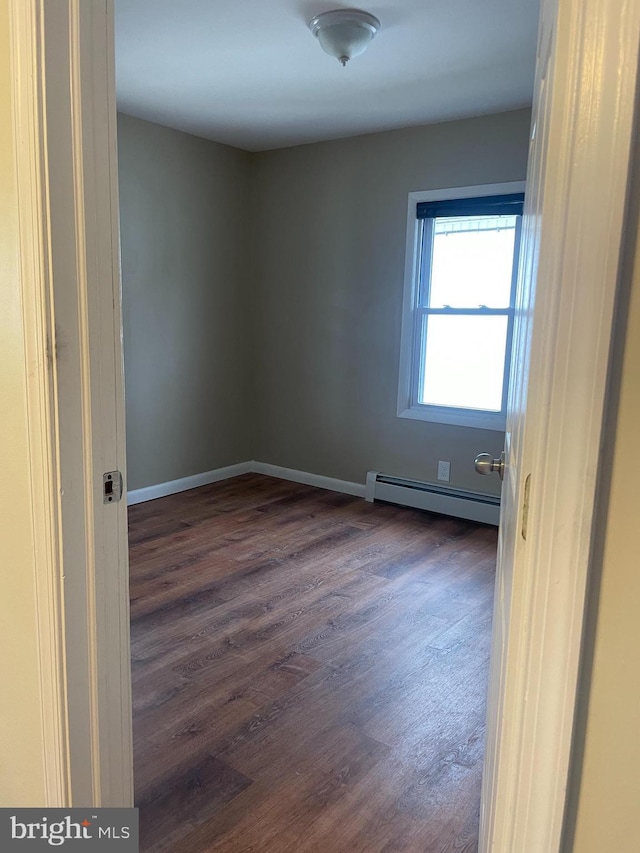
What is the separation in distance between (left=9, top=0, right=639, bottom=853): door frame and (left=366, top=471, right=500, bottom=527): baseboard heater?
9.73 ft

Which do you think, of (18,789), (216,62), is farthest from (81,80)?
(216,62)

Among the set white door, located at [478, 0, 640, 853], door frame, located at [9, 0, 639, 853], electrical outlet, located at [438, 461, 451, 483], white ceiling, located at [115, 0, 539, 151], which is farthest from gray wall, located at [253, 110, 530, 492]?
white door, located at [478, 0, 640, 853]

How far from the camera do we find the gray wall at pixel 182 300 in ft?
13.5

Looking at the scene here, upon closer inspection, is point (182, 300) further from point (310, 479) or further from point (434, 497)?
point (434, 497)

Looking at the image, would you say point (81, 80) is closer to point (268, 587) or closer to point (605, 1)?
point (605, 1)

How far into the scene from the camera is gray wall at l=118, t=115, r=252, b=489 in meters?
4.11

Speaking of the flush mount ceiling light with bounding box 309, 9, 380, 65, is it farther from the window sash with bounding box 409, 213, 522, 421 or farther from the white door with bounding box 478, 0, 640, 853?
the white door with bounding box 478, 0, 640, 853

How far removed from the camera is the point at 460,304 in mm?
4043

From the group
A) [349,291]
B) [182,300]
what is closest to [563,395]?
[349,291]

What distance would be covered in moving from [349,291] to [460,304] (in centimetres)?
81

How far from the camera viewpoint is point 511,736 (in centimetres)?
76

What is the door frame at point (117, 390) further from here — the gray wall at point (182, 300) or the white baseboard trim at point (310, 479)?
the white baseboard trim at point (310, 479)

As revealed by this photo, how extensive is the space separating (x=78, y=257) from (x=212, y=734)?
5.08ft

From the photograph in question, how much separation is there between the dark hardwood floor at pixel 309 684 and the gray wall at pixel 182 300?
0.80 meters
